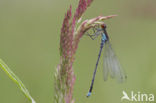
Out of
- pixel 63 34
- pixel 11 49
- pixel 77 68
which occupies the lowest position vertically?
pixel 77 68

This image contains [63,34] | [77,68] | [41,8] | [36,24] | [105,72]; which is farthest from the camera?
[41,8]

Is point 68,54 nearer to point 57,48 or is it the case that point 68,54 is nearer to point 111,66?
point 111,66

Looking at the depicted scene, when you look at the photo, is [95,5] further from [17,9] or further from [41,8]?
[17,9]

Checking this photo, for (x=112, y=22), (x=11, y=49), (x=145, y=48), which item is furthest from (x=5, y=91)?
(x=112, y=22)

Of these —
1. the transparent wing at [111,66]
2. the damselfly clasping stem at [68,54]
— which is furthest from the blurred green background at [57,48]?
the damselfly clasping stem at [68,54]

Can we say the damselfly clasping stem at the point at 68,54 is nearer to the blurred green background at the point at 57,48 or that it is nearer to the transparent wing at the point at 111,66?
the transparent wing at the point at 111,66

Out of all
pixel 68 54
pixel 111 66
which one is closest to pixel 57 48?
pixel 111 66

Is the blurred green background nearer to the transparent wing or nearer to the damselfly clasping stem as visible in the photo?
the transparent wing
